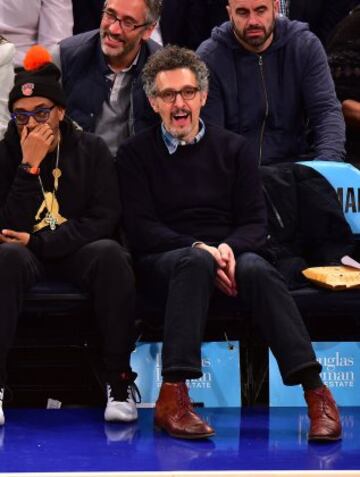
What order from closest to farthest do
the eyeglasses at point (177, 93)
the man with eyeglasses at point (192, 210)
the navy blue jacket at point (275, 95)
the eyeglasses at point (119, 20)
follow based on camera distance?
1. the man with eyeglasses at point (192, 210)
2. the eyeglasses at point (177, 93)
3. the eyeglasses at point (119, 20)
4. the navy blue jacket at point (275, 95)

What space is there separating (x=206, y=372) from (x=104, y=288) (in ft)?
1.60

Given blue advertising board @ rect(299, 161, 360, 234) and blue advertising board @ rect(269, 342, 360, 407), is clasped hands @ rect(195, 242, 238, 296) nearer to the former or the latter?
blue advertising board @ rect(269, 342, 360, 407)

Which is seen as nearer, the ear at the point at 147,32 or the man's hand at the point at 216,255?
the man's hand at the point at 216,255

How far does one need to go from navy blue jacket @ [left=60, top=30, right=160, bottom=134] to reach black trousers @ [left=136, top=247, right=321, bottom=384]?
2.52 ft

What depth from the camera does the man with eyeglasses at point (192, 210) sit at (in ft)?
12.4

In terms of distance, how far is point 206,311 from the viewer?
12.5ft

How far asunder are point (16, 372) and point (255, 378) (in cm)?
83

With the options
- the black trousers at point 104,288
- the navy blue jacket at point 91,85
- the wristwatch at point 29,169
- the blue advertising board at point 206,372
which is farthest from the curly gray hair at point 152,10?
the blue advertising board at point 206,372

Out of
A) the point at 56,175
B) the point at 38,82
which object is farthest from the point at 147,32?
the point at 56,175

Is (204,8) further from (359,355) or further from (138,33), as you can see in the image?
(359,355)

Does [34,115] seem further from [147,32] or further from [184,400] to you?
[184,400]

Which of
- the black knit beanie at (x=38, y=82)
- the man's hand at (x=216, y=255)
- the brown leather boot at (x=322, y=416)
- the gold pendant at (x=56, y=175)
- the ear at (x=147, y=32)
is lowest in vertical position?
the brown leather boot at (x=322, y=416)

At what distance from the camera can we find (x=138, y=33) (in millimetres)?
4535

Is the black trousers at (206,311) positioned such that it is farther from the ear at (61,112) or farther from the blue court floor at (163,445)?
the ear at (61,112)
